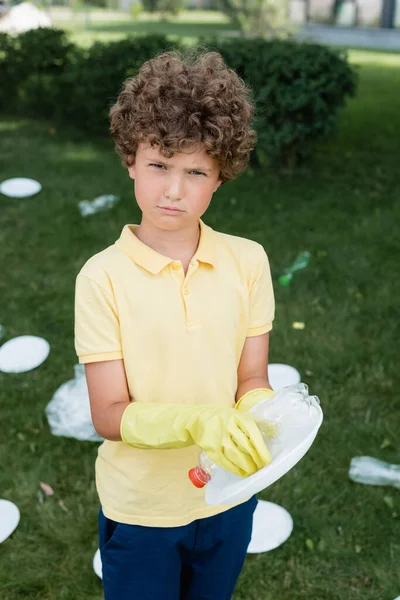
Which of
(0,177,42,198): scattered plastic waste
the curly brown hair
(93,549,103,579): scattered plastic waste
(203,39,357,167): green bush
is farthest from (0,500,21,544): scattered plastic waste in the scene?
(203,39,357,167): green bush

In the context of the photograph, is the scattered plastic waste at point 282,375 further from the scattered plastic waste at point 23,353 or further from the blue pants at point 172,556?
the blue pants at point 172,556

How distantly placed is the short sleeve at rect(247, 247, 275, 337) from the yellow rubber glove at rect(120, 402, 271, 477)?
0.29 meters

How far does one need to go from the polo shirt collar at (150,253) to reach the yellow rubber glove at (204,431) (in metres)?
0.27

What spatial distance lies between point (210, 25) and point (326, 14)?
416 centimetres

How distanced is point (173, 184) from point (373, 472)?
1.82 m

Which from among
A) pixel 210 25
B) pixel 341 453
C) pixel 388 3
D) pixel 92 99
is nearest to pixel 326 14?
pixel 388 3

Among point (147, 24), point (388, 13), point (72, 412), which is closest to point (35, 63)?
point (72, 412)

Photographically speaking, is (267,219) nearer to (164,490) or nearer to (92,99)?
(92,99)

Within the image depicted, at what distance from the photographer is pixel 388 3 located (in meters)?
22.3

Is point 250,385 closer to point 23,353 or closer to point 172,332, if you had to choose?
point 172,332

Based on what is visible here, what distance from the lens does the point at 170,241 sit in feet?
4.77

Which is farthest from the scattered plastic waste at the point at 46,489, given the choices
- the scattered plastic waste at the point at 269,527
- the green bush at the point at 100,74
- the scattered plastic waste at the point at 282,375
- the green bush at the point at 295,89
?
the green bush at the point at 100,74

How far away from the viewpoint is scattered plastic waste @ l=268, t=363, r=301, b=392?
10.6 ft

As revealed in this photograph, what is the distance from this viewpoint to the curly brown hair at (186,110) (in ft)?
4.30
